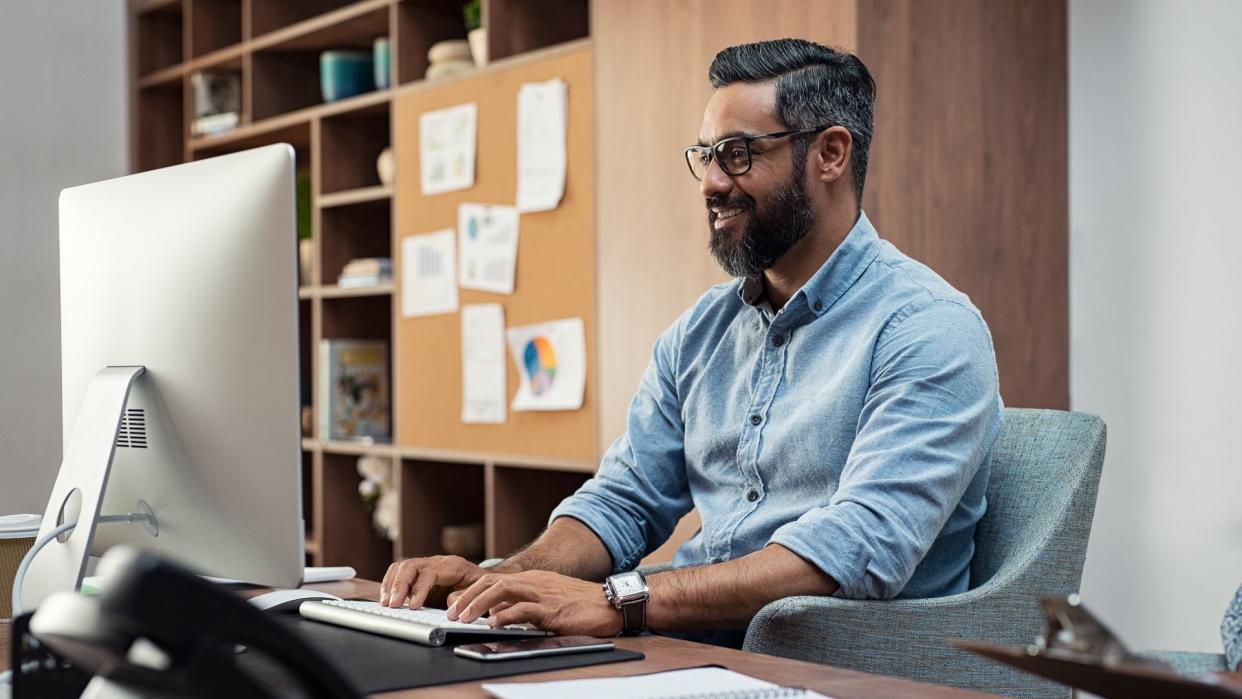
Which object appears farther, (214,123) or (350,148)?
(214,123)

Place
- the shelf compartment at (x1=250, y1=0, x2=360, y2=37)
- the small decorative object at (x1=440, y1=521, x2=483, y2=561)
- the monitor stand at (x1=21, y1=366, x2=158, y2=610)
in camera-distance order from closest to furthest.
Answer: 1. the monitor stand at (x1=21, y1=366, x2=158, y2=610)
2. the small decorative object at (x1=440, y1=521, x2=483, y2=561)
3. the shelf compartment at (x1=250, y1=0, x2=360, y2=37)

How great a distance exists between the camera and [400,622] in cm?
123

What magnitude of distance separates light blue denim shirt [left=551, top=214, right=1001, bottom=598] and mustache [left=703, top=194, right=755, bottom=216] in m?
0.12

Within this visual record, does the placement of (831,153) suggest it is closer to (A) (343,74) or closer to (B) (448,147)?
(B) (448,147)

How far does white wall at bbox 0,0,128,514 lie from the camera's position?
2.05 m

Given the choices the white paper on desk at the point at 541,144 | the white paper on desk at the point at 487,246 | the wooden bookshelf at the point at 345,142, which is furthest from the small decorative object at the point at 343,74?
the white paper on desk at the point at 541,144

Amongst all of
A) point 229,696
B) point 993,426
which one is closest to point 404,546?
point 993,426

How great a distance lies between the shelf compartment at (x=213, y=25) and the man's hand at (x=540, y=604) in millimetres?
3757

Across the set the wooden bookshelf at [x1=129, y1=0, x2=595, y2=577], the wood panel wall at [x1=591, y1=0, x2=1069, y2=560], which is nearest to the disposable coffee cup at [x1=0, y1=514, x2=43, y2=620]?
the wood panel wall at [x1=591, y1=0, x2=1069, y2=560]

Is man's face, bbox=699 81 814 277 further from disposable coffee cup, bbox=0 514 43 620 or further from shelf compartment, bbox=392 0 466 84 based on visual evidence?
shelf compartment, bbox=392 0 466 84

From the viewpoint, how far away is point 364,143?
13.8 ft

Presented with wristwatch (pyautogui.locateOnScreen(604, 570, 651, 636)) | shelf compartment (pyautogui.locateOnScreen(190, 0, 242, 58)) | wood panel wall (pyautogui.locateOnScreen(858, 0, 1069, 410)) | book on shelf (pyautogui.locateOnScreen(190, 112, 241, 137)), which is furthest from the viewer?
shelf compartment (pyautogui.locateOnScreen(190, 0, 242, 58))

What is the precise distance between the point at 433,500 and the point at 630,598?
248 centimetres

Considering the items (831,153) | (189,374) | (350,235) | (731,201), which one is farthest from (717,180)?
(350,235)
